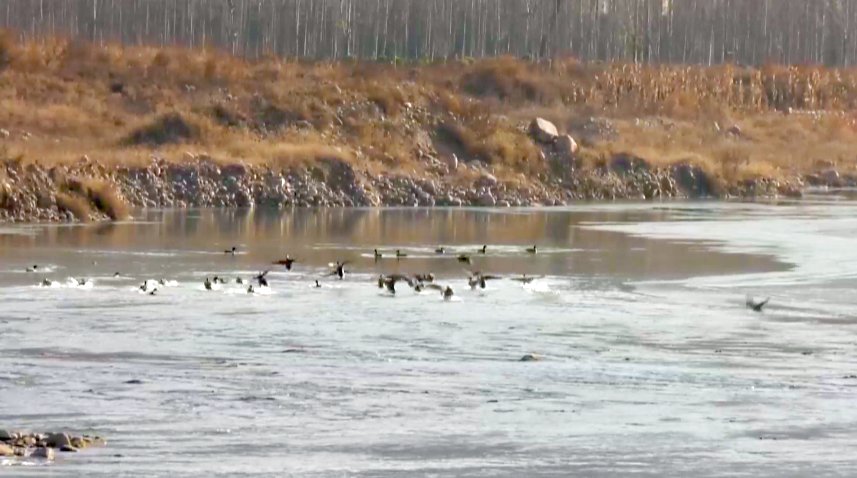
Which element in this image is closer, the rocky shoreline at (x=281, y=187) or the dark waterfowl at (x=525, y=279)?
the dark waterfowl at (x=525, y=279)

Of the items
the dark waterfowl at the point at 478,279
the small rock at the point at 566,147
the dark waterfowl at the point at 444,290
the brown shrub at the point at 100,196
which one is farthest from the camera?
the small rock at the point at 566,147

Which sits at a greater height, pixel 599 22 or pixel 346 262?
pixel 599 22

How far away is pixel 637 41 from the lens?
9494 cm

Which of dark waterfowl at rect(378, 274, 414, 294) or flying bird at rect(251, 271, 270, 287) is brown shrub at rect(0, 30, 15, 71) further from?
dark waterfowl at rect(378, 274, 414, 294)

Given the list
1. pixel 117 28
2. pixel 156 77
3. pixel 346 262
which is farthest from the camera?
pixel 117 28

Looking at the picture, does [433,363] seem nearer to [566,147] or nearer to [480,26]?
[566,147]

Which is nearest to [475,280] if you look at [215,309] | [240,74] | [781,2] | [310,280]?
[310,280]

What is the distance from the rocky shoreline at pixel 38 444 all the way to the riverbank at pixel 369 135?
70.5ft

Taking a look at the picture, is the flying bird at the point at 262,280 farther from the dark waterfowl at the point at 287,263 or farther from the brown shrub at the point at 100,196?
the brown shrub at the point at 100,196

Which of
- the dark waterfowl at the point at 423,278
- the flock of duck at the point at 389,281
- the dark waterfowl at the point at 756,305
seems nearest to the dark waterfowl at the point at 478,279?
the flock of duck at the point at 389,281

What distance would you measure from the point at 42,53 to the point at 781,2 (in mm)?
58848

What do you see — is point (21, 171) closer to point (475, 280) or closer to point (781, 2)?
point (475, 280)

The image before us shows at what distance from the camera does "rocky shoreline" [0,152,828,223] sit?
1287 inches

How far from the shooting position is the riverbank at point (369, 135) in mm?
40781
